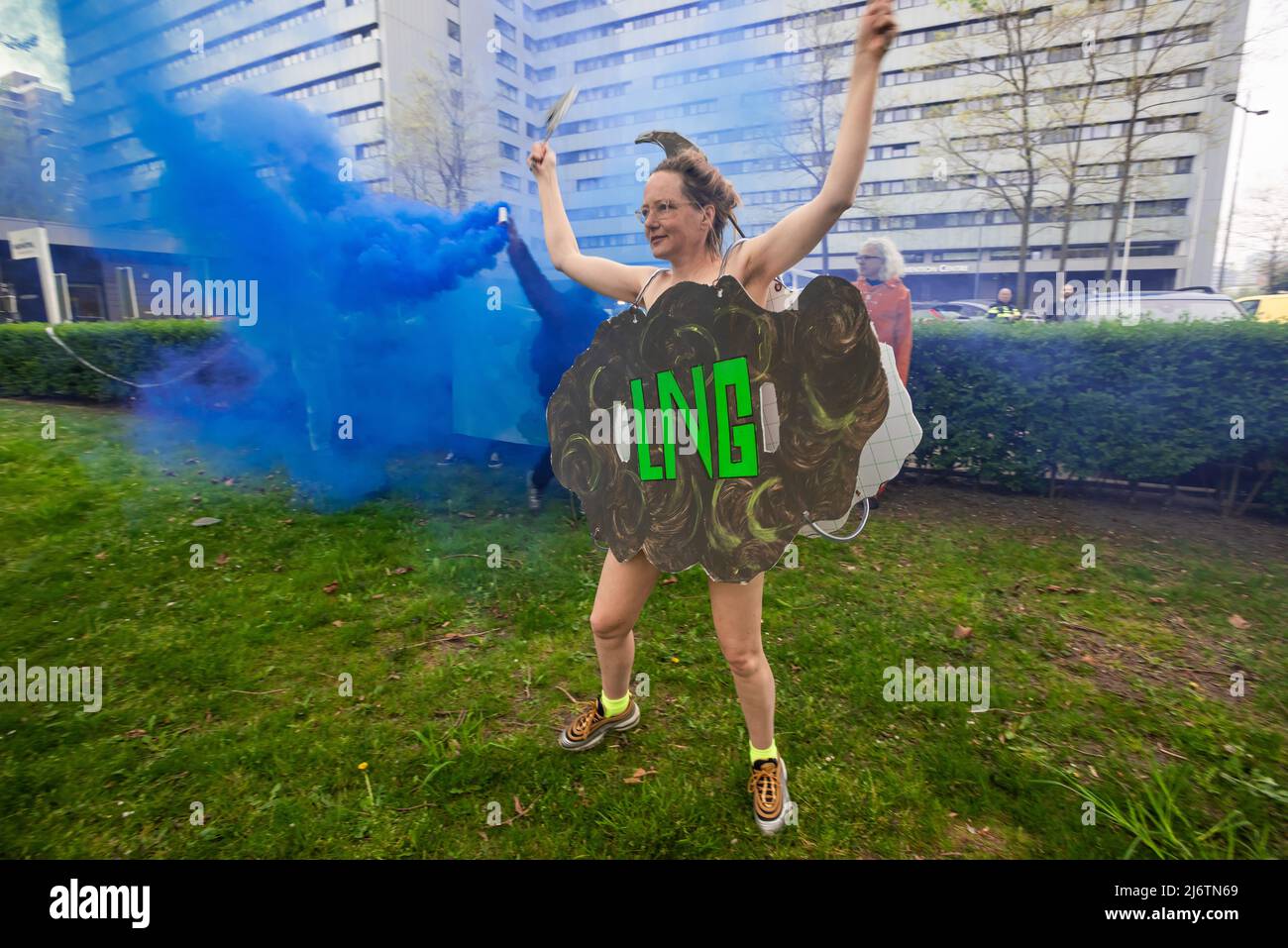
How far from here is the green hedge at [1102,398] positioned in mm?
4570

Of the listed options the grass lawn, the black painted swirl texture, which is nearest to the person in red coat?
the grass lawn

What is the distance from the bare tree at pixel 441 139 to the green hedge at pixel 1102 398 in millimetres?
5067

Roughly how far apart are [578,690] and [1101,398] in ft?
16.2

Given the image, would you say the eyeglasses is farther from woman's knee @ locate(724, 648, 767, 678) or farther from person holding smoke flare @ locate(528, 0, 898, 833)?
woman's knee @ locate(724, 648, 767, 678)

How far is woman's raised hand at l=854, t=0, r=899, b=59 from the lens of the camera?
1.51 metres

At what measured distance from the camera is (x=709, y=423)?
77.8 inches

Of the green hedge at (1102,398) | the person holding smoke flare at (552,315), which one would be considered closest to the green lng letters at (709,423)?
the person holding smoke flare at (552,315)

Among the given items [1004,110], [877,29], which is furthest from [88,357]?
[1004,110]

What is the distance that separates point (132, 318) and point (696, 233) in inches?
370

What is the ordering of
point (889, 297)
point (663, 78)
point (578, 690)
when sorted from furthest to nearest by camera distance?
point (663, 78) < point (889, 297) < point (578, 690)

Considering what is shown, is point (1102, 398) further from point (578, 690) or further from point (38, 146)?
point (38, 146)

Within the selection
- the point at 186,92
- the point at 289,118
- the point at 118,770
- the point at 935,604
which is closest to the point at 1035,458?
the point at 935,604

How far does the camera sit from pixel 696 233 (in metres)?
2.05

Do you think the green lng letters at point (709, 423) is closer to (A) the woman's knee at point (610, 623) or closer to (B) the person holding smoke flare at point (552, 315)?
(A) the woman's knee at point (610, 623)
